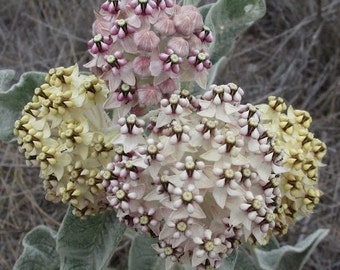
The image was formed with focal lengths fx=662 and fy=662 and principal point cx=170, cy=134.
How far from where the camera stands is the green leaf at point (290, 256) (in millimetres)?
2098

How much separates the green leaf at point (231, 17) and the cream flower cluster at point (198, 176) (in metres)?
0.53

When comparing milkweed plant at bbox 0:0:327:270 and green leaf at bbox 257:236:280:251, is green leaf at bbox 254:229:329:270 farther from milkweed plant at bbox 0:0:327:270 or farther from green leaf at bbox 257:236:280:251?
milkweed plant at bbox 0:0:327:270

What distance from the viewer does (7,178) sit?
10.2ft

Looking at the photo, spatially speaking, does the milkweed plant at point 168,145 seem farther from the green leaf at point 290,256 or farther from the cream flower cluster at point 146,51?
the green leaf at point 290,256

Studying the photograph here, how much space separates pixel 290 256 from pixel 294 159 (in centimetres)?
72

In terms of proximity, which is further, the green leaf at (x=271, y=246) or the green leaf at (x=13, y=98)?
the green leaf at (x=271, y=246)

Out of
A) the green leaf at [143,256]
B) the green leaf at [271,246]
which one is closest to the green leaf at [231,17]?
the green leaf at [143,256]

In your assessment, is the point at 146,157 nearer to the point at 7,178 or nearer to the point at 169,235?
the point at 169,235

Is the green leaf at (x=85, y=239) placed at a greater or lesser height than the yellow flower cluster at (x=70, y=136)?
lesser

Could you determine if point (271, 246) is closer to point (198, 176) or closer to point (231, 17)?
point (231, 17)

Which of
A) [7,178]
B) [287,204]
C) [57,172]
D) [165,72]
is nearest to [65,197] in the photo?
[57,172]

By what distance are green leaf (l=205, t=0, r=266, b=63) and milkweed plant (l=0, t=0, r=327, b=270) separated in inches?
14.6

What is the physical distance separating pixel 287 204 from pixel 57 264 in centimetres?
93

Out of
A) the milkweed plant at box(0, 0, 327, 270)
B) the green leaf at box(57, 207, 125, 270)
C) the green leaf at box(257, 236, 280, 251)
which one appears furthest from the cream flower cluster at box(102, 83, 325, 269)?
the green leaf at box(257, 236, 280, 251)
